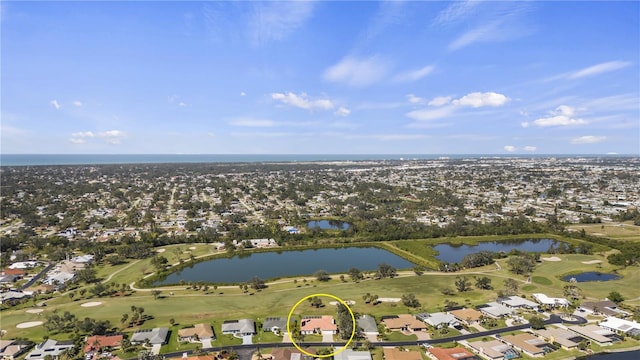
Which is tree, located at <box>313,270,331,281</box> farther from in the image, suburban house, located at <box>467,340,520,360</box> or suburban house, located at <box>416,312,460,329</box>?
suburban house, located at <box>467,340,520,360</box>

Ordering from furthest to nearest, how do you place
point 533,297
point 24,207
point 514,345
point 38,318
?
point 24,207 < point 533,297 < point 38,318 < point 514,345

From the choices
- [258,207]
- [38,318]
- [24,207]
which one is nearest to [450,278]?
[38,318]

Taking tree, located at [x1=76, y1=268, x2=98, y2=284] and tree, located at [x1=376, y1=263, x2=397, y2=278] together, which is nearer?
tree, located at [x1=76, y1=268, x2=98, y2=284]

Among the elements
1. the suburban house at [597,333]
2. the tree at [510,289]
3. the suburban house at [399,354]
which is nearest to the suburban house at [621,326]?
the suburban house at [597,333]

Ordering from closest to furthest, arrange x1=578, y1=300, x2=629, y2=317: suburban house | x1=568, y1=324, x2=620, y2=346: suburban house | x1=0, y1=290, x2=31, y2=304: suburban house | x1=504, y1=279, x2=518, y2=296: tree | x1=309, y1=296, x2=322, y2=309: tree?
x1=568, y1=324, x2=620, y2=346: suburban house → x1=578, y1=300, x2=629, y2=317: suburban house → x1=309, y1=296, x2=322, y2=309: tree → x1=504, y1=279, x2=518, y2=296: tree → x1=0, y1=290, x2=31, y2=304: suburban house

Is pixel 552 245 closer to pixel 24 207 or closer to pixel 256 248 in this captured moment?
pixel 256 248

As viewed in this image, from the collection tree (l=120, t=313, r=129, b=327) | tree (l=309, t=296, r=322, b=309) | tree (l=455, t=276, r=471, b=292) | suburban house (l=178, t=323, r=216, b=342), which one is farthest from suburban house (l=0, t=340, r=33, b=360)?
tree (l=455, t=276, r=471, b=292)

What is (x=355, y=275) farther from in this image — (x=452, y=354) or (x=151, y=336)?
(x=151, y=336)
